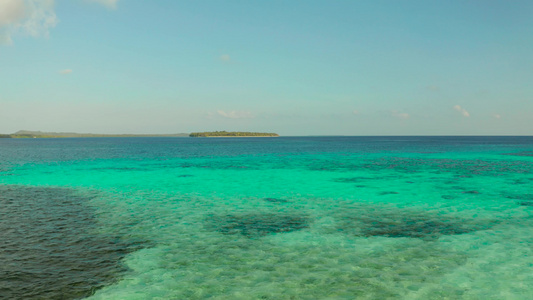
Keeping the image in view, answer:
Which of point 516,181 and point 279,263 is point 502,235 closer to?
point 279,263

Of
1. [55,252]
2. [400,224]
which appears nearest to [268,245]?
[400,224]

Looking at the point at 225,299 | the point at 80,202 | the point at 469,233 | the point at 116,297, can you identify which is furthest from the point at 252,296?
the point at 80,202

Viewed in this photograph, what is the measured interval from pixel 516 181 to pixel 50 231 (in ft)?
151

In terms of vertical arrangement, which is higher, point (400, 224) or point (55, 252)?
point (400, 224)

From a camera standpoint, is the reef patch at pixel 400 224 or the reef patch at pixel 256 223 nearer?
the reef patch at pixel 400 224

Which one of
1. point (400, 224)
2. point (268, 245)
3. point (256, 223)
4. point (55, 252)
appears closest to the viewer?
point (55, 252)

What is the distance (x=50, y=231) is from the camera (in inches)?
692

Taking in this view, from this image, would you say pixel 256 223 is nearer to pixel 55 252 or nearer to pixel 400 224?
pixel 400 224

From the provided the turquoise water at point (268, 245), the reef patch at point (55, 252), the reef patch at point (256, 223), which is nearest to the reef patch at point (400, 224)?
the turquoise water at point (268, 245)

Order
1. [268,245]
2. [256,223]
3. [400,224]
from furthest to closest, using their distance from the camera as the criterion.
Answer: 1. [256,223]
2. [400,224]
3. [268,245]

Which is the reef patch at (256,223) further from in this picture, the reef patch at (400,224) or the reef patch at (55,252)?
the reef patch at (55,252)

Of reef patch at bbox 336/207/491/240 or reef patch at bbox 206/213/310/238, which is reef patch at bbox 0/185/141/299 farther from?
reef patch at bbox 336/207/491/240

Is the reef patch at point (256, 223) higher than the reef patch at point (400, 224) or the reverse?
the reverse

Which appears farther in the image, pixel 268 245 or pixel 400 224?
pixel 400 224
